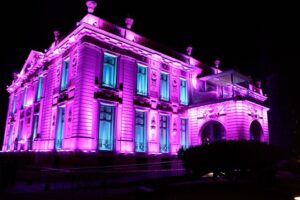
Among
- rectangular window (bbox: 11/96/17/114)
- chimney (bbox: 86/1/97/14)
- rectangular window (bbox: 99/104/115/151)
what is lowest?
rectangular window (bbox: 99/104/115/151)

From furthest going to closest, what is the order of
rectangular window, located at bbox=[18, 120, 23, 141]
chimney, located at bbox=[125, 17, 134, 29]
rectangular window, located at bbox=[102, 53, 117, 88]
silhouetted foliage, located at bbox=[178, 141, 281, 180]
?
1. rectangular window, located at bbox=[18, 120, 23, 141]
2. chimney, located at bbox=[125, 17, 134, 29]
3. rectangular window, located at bbox=[102, 53, 117, 88]
4. silhouetted foliage, located at bbox=[178, 141, 281, 180]

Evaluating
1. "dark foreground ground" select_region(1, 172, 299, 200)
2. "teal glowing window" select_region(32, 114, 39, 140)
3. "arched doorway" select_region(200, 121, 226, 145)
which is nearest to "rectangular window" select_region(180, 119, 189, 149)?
"arched doorway" select_region(200, 121, 226, 145)

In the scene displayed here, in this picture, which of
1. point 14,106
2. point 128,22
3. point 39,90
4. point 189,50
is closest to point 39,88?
point 39,90

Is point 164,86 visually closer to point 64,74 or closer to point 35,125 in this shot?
point 64,74

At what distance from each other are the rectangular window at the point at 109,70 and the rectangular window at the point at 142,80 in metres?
2.36

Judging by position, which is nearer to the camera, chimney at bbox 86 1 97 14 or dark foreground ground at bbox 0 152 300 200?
dark foreground ground at bbox 0 152 300 200

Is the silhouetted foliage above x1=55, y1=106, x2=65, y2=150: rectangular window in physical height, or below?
below

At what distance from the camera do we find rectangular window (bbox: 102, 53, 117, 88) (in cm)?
1938

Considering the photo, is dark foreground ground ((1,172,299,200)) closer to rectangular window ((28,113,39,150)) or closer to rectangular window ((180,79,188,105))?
rectangular window ((28,113,39,150))

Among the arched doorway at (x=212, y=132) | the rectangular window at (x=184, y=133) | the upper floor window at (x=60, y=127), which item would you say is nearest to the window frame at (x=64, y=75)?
the upper floor window at (x=60, y=127)

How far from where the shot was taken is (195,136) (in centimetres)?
2483

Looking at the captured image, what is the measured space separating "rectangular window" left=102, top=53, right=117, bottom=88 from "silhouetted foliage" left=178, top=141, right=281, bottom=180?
8.47m

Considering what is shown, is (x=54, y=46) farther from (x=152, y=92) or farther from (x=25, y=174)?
(x=25, y=174)

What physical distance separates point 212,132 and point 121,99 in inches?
388
